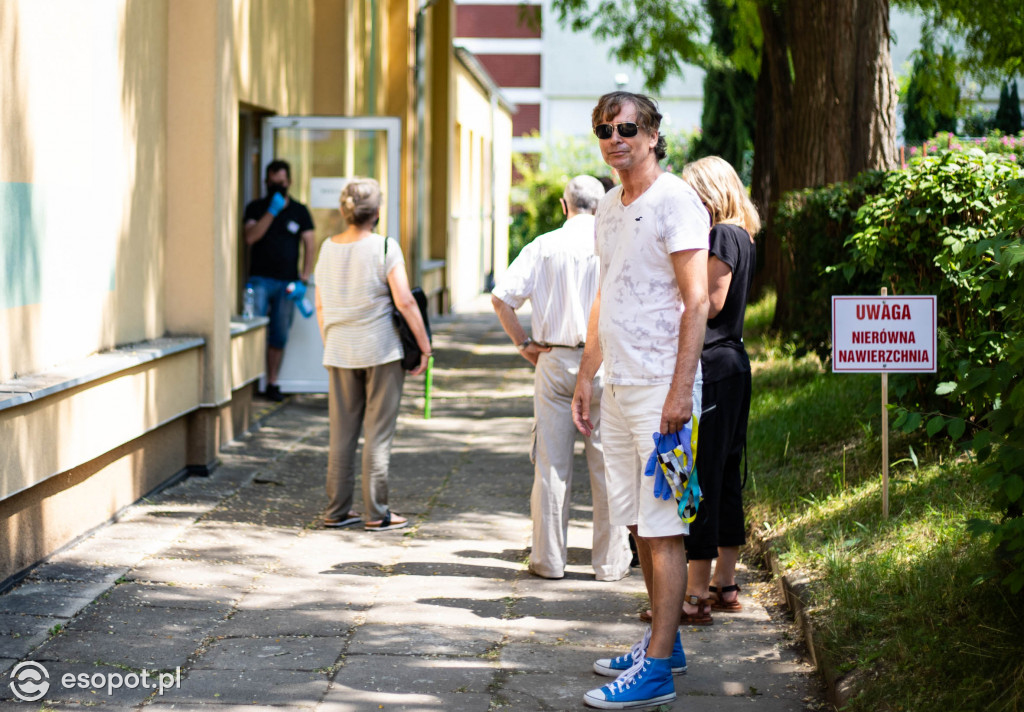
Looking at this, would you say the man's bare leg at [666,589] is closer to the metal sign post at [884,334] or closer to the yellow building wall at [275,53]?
the metal sign post at [884,334]

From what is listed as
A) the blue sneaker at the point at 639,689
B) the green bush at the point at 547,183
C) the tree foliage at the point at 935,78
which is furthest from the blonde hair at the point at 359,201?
the green bush at the point at 547,183

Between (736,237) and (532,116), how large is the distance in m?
48.3

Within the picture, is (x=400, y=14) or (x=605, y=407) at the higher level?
(x=400, y=14)

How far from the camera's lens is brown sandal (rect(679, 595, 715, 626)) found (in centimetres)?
549

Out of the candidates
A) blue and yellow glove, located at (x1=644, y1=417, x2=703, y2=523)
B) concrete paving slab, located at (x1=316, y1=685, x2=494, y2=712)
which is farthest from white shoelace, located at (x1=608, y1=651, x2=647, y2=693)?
blue and yellow glove, located at (x1=644, y1=417, x2=703, y2=523)

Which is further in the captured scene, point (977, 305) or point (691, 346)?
point (977, 305)

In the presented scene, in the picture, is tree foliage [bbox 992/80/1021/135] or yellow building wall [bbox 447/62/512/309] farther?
tree foliage [bbox 992/80/1021/135]

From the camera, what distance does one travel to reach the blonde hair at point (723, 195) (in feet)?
17.8

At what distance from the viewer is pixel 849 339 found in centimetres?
618

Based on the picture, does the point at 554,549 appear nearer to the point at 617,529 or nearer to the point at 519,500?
the point at 617,529

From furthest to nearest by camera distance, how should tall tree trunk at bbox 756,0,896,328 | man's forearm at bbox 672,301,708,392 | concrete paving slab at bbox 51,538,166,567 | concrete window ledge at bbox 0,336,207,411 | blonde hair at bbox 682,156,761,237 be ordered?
tall tree trunk at bbox 756,0,896,328 → concrete paving slab at bbox 51,538,166,567 → concrete window ledge at bbox 0,336,207,411 → blonde hair at bbox 682,156,761,237 → man's forearm at bbox 672,301,708,392

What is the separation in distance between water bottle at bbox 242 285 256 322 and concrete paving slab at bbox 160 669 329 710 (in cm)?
602

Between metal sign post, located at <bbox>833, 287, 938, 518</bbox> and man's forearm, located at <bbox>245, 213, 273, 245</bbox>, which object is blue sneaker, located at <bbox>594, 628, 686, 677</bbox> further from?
man's forearm, located at <bbox>245, 213, 273, 245</bbox>

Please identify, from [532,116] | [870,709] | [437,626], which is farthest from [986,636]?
[532,116]
